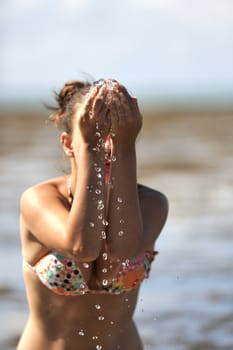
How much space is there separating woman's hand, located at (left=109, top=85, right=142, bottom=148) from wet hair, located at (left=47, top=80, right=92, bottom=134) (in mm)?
489

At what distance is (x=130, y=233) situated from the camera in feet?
12.1

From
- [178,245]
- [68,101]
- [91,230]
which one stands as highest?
[68,101]

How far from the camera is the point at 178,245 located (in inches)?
307

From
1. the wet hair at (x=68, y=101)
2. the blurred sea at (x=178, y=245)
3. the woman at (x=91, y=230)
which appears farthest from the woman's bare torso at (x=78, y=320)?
the blurred sea at (x=178, y=245)

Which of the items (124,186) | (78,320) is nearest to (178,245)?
(78,320)

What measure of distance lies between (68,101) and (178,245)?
3805 mm

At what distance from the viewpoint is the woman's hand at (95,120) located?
354cm

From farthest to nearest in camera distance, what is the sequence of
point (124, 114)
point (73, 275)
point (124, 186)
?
point (73, 275) < point (124, 186) < point (124, 114)

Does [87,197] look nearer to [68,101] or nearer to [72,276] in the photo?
[72,276]

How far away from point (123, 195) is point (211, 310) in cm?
266

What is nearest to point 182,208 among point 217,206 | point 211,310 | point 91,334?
point 217,206

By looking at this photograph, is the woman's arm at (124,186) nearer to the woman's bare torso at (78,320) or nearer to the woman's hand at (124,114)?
the woman's hand at (124,114)

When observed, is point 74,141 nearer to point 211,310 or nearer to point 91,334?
point 91,334

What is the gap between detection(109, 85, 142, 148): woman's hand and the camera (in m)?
3.53
